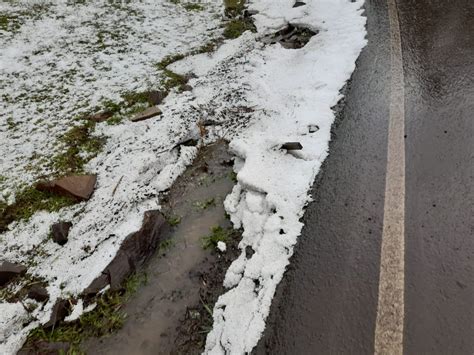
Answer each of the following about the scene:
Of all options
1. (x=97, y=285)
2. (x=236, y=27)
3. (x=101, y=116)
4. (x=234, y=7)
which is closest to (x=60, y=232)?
(x=97, y=285)

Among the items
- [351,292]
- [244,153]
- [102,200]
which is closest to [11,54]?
[102,200]

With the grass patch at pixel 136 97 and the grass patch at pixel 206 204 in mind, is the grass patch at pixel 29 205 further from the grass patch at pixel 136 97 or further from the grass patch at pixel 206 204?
the grass patch at pixel 136 97

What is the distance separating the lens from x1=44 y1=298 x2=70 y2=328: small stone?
3127 millimetres

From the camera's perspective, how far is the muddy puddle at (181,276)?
Answer: 293 centimetres

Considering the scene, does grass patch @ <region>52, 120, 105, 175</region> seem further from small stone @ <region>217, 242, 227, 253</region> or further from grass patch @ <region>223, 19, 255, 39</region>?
grass patch @ <region>223, 19, 255, 39</region>

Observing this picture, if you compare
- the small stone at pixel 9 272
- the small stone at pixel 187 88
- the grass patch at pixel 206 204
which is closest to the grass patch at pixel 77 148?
the small stone at pixel 9 272

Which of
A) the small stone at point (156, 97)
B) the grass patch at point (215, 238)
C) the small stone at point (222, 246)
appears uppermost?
the small stone at point (222, 246)

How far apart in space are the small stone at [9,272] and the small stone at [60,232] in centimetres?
39

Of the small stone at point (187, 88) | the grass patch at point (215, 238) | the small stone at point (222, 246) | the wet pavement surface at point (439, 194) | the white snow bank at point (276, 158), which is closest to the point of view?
the wet pavement surface at point (439, 194)

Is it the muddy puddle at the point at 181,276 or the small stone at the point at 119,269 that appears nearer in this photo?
the muddy puddle at the point at 181,276

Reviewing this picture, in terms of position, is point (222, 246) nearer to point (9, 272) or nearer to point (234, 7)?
point (9, 272)

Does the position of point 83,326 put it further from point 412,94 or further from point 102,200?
point 412,94

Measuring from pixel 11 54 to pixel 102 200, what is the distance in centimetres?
458

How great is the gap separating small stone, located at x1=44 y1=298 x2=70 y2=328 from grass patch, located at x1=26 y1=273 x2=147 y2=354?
0.04 metres
